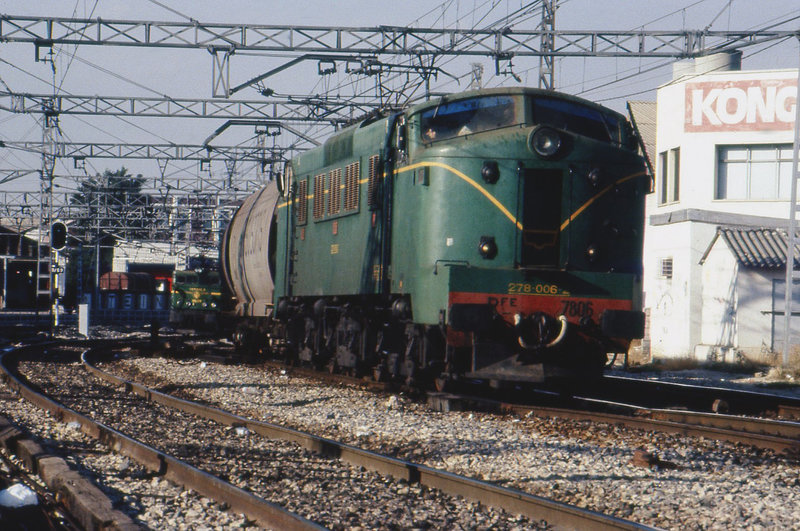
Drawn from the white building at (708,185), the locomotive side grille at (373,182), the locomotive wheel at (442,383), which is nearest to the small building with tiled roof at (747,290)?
the white building at (708,185)

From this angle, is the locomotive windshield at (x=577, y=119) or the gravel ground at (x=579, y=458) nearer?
the gravel ground at (x=579, y=458)

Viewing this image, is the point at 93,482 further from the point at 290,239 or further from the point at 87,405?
the point at 290,239

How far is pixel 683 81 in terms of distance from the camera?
Result: 26578mm

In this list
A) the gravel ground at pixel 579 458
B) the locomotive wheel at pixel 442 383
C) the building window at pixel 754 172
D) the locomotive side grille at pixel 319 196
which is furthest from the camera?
the building window at pixel 754 172

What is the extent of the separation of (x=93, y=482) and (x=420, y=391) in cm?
627

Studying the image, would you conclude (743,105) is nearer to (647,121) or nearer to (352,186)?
(647,121)

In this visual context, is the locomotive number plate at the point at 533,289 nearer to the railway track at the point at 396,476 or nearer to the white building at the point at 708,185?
the railway track at the point at 396,476

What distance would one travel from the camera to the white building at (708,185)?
24.8 m

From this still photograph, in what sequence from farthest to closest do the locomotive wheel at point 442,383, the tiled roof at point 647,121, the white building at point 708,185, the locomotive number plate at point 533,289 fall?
the tiled roof at point 647,121 < the white building at point 708,185 < the locomotive wheel at point 442,383 < the locomotive number plate at point 533,289

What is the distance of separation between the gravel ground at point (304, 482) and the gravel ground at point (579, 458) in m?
0.75

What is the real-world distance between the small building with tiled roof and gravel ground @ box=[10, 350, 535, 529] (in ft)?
53.6

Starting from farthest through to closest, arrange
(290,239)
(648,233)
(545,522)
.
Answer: (648,233)
(290,239)
(545,522)

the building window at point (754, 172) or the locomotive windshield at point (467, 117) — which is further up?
the building window at point (754, 172)

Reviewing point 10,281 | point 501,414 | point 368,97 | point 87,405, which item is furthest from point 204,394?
point 10,281
